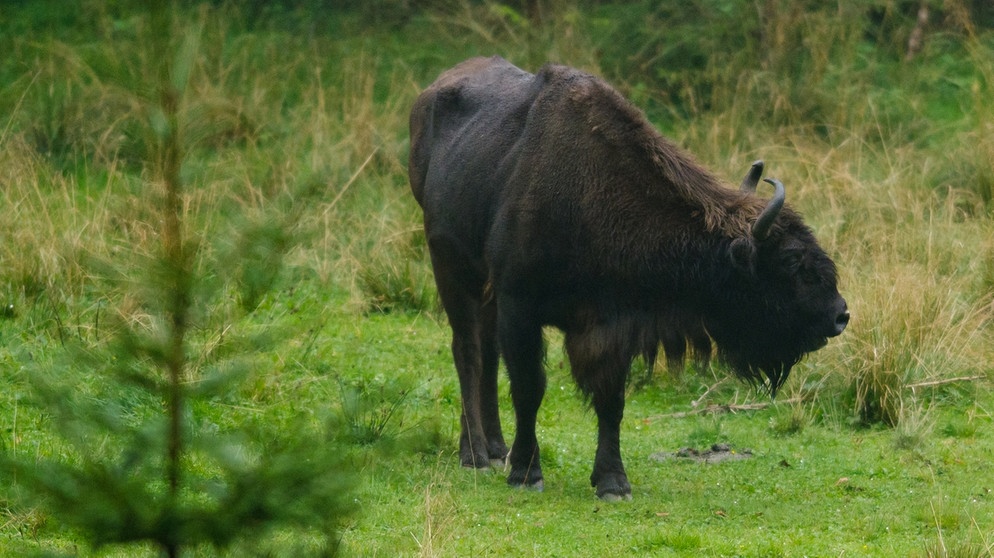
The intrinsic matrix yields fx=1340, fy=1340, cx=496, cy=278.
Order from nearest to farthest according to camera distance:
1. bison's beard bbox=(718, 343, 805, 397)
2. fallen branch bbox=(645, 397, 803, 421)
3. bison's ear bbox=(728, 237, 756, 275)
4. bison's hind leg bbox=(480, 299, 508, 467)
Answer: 1. bison's ear bbox=(728, 237, 756, 275)
2. bison's beard bbox=(718, 343, 805, 397)
3. bison's hind leg bbox=(480, 299, 508, 467)
4. fallen branch bbox=(645, 397, 803, 421)

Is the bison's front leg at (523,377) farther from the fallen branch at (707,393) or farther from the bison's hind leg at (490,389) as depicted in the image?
the fallen branch at (707,393)

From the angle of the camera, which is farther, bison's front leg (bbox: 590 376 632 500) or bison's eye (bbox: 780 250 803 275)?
bison's front leg (bbox: 590 376 632 500)

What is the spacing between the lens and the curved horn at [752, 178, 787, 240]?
249 inches

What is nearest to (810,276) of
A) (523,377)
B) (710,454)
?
(523,377)

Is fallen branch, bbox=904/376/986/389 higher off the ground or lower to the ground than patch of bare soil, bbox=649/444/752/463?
higher

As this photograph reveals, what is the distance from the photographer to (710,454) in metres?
7.91

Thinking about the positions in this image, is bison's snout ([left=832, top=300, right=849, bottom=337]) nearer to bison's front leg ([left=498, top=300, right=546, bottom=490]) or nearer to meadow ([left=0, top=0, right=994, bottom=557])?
meadow ([left=0, top=0, right=994, bottom=557])

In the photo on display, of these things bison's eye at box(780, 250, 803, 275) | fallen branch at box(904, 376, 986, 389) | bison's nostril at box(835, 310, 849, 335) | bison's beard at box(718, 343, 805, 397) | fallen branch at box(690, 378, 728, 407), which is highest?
bison's eye at box(780, 250, 803, 275)

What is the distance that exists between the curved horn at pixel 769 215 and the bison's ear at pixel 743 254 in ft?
0.18

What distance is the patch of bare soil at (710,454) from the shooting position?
25.7ft

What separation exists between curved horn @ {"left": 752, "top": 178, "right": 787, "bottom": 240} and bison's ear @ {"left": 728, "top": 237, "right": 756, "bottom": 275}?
0.05 m

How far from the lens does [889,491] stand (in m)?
6.95

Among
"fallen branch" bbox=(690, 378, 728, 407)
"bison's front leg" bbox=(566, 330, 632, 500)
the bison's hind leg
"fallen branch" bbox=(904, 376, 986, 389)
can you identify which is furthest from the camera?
"fallen branch" bbox=(690, 378, 728, 407)

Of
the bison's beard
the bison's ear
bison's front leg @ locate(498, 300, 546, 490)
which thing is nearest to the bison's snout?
the bison's beard
